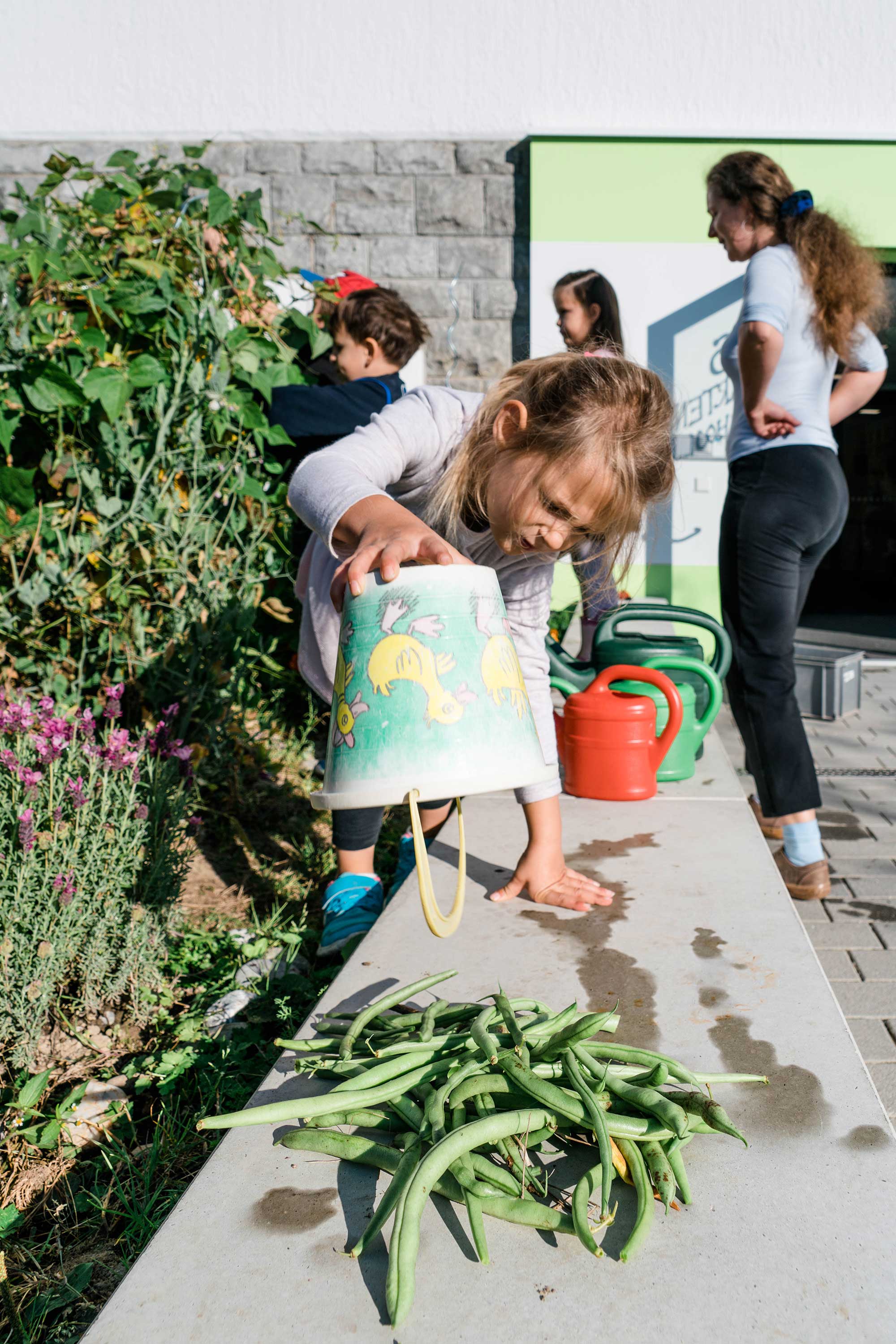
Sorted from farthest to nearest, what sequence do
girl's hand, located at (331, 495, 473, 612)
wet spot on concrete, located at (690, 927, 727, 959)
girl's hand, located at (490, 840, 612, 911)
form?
girl's hand, located at (490, 840, 612, 911), wet spot on concrete, located at (690, 927, 727, 959), girl's hand, located at (331, 495, 473, 612)

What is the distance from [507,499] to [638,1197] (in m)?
1.09

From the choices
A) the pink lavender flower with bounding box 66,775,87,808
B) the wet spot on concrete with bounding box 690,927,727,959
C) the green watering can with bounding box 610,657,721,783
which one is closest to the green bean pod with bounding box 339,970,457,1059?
the wet spot on concrete with bounding box 690,927,727,959

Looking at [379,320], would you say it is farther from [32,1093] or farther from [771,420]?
[32,1093]

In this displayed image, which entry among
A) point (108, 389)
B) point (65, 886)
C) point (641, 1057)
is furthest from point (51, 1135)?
point (108, 389)

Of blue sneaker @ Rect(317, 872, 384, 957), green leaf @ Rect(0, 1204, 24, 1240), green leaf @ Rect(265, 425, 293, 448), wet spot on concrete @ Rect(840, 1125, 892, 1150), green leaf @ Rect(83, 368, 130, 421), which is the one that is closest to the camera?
wet spot on concrete @ Rect(840, 1125, 892, 1150)

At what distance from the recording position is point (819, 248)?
2.70 meters

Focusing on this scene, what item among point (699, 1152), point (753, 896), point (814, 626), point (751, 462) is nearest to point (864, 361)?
point (751, 462)

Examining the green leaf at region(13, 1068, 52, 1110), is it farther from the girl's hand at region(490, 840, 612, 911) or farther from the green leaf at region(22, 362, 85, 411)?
the green leaf at region(22, 362, 85, 411)

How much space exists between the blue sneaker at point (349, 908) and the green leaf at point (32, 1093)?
638mm

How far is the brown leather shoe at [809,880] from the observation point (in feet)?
9.26

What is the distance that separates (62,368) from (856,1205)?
2561 millimetres

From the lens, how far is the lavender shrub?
189 centimetres

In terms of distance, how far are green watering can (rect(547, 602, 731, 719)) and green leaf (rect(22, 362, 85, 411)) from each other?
1.54 m

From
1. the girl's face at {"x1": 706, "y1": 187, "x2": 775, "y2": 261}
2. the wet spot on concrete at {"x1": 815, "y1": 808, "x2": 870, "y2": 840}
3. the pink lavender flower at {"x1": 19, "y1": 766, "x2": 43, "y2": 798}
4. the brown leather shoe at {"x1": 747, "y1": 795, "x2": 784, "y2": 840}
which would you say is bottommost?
the wet spot on concrete at {"x1": 815, "y1": 808, "x2": 870, "y2": 840}
